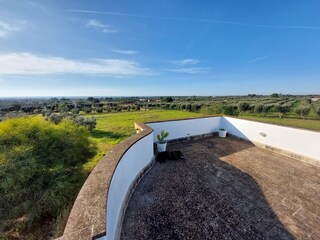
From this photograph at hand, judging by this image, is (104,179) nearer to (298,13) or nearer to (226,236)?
(226,236)

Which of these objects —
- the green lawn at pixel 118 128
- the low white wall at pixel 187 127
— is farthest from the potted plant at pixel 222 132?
the green lawn at pixel 118 128

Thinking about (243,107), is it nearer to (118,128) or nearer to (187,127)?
(118,128)

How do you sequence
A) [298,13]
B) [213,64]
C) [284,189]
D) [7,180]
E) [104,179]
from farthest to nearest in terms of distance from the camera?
[213,64], [298,13], [284,189], [7,180], [104,179]

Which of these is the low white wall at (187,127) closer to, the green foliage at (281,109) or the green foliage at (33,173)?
the green foliage at (33,173)

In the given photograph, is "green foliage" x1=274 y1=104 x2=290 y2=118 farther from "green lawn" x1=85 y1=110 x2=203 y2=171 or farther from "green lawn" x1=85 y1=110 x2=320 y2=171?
"green lawn" x1=85 y1=110 x2=203 y2=171

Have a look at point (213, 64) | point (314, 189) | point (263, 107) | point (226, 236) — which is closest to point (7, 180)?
point (226, 236)

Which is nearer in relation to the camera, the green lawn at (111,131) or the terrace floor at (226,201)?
the terrace floor at (226,201)

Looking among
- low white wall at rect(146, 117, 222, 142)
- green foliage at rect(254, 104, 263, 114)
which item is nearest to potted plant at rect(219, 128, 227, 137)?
low white wall at rect(146, 117, 222, 142)
